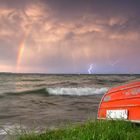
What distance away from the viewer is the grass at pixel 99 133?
5.70m

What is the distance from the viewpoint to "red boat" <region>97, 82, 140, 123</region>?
269 inches

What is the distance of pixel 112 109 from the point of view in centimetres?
759

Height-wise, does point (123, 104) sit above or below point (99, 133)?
above

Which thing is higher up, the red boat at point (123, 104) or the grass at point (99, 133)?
the red boat at point (123, 104)

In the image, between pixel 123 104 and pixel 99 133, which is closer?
pixel 99 133

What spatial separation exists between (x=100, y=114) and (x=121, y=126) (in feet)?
5.17

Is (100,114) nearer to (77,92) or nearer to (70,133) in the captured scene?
(70,133)

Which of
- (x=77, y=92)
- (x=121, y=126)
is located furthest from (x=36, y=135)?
(x=77, y=92)

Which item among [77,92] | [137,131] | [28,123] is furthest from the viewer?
[77,92]

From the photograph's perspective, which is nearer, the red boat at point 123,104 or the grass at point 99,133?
the grass at point 99,133

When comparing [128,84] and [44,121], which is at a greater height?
[128,84]

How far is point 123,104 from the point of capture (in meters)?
7.23

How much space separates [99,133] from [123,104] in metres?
1.54

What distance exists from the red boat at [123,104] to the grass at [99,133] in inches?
11.1
